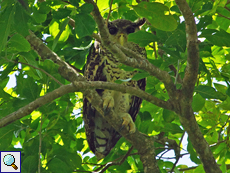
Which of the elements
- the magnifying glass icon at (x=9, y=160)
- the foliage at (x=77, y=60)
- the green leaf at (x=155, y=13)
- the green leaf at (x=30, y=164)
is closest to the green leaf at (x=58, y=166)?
the foliage at (x=77, y=60)

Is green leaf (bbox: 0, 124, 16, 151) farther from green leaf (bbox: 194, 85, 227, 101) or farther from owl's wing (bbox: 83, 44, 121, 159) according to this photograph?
green leaf (bbox: 194, 85, 227, 101)

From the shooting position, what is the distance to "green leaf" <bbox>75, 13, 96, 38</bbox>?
158cm

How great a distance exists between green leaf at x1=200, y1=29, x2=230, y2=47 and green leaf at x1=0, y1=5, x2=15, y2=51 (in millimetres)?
1185

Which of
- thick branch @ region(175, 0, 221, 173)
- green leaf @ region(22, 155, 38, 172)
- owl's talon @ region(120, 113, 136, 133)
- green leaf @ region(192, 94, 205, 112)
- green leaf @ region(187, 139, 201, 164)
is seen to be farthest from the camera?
owl's talon @ region(120, 113, 136, 133)

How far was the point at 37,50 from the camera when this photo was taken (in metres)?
2.34

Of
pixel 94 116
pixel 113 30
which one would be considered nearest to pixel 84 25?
pixel 113 30

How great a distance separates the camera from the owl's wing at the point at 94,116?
320cm

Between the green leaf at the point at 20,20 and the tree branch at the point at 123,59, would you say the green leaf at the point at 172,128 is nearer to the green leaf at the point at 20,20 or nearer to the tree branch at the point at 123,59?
the tree branch at the point at 123,59

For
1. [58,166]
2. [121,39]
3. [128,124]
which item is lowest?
[58,166]

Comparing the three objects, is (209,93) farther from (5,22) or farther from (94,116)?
(94,116)

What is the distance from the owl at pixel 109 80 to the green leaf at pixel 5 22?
171cm

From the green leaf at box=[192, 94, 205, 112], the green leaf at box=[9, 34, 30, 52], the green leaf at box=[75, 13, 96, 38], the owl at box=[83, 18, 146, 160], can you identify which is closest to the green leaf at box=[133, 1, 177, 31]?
the green leaf at box=[75, 13, 96, 38]

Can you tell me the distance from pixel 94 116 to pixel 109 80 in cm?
49

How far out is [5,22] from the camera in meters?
1.39
